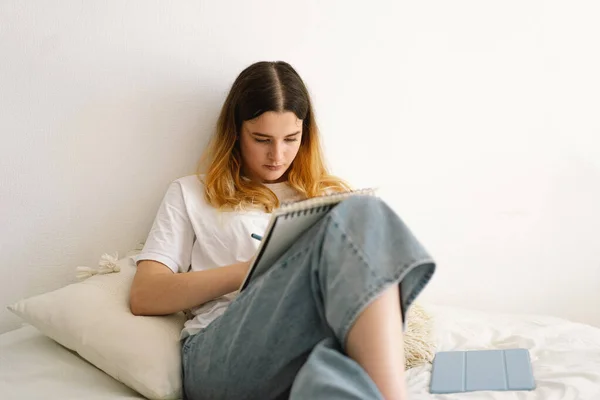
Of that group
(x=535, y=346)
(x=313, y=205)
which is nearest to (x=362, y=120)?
(x=535, y=346)

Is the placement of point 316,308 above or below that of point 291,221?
below

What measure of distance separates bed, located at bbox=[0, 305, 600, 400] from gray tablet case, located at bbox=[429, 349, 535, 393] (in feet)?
0.06

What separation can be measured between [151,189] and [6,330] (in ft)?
1.48

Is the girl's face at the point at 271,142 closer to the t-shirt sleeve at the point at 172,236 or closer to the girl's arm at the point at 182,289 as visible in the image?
the t-shirt sleeve at the point at 172,236

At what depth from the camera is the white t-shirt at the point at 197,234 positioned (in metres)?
1.56

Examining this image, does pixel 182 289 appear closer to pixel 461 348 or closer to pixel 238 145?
pixel 238 145

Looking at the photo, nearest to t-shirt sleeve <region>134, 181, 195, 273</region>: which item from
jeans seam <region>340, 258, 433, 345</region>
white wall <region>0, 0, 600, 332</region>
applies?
white wall <region>0, 0, 600, 332</region>

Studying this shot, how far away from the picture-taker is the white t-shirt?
61.2 inches

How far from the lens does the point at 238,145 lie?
1716 mm

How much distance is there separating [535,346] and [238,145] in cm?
78

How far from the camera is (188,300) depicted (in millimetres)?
1432

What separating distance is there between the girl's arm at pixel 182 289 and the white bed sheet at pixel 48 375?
15cm

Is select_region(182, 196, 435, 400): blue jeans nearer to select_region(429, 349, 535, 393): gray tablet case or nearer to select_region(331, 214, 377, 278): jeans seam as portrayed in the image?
select_region(331, 214, 377, 278): jeans seam

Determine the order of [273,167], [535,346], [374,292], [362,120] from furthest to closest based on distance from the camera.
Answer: [362,120] → [273,167] → [535,346] → [374,292]
